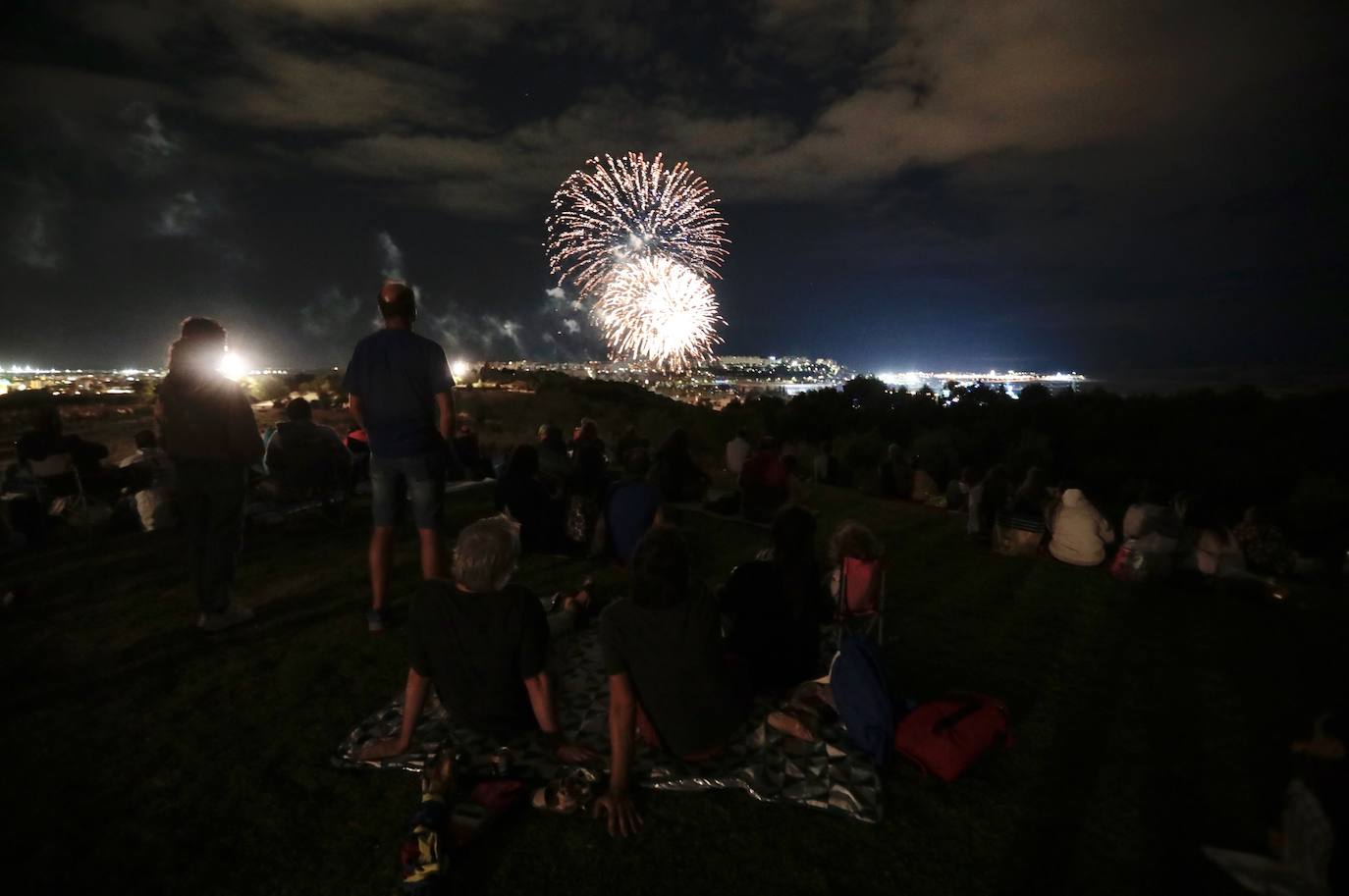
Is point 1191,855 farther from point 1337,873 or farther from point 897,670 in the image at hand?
point 897,670

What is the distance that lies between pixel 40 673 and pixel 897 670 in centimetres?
673

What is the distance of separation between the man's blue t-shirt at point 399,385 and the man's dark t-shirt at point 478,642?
195 cm

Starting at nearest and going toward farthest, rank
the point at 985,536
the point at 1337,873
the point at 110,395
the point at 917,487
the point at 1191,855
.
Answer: the point at 1337,873 → the point at 1191,855 → the point at 985,536 → the point at 917,487 → the point at 110,395

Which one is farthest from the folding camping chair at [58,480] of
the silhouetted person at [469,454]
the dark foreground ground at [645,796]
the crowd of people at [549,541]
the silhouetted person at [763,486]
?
the silhouetted person at [763,486]

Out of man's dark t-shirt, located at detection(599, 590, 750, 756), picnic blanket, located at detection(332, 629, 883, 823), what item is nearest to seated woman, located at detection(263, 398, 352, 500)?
picnic blanket, located at detection(332, 629, 883, 823)

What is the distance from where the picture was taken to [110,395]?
22.6 metres

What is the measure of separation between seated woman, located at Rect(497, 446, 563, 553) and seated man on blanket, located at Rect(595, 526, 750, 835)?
450 centimetres

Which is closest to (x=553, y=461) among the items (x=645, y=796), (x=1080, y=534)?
(x=645, y=796)

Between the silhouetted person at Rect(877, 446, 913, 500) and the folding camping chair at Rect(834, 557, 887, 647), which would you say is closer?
the folding camping chair at Rect(834, 557, 887, 647)

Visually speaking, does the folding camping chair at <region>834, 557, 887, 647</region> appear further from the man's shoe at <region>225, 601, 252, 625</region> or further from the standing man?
the man's shoe at <region>225, 601, 252, 625</region>

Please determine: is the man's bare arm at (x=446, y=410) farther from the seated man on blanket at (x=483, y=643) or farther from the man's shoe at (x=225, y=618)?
the man's shoe at (x=225, y=618)

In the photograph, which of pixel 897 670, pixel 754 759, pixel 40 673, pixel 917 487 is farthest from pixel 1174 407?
pixel 40 673

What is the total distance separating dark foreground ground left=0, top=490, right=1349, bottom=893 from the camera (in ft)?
10.1

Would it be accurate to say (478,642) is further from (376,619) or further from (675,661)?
(376,619)
